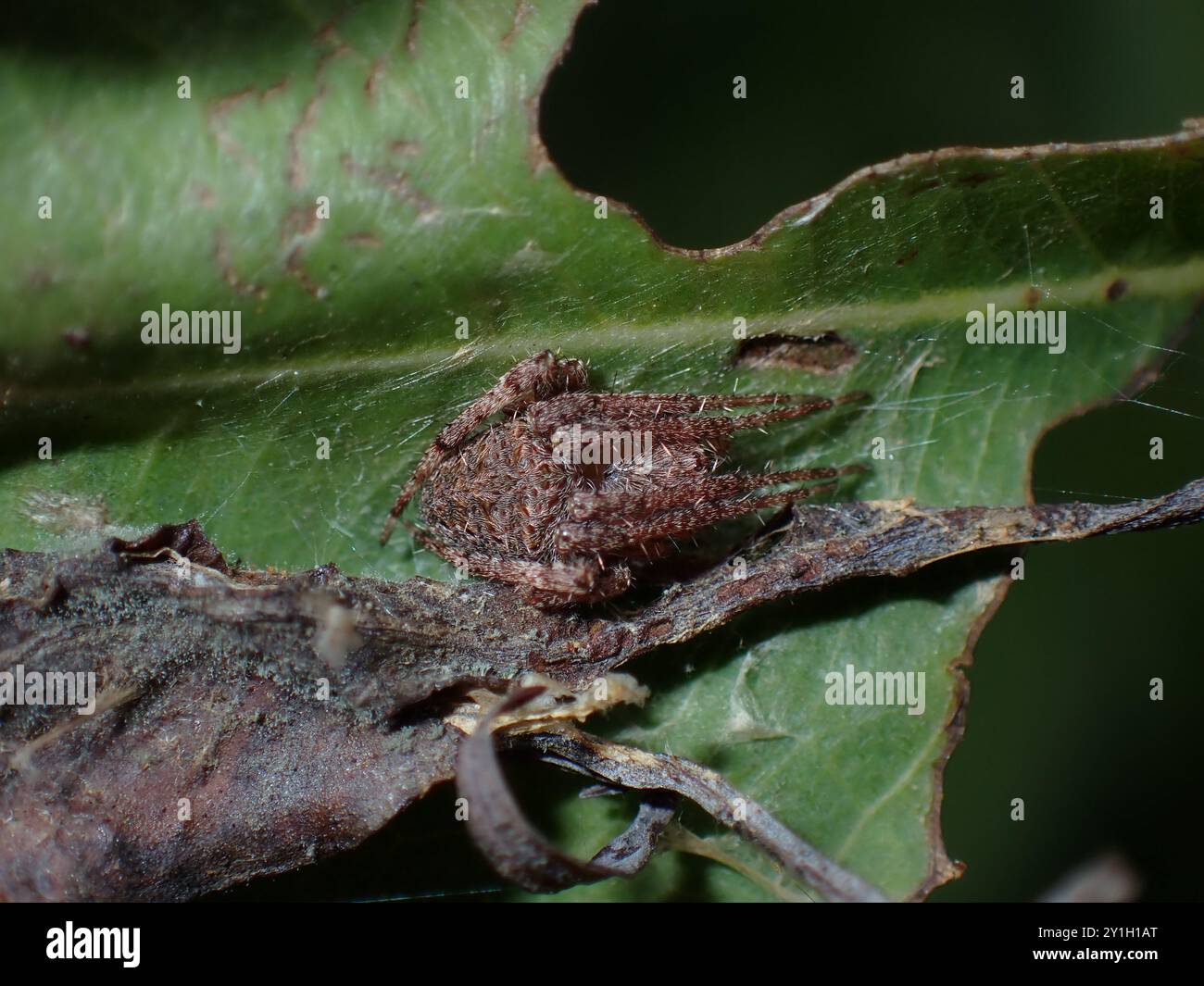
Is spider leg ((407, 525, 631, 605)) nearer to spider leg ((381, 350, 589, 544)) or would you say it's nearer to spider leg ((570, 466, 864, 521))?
spider leg ((570, 466, 864, 521))

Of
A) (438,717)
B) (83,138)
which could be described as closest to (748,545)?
(438,717)

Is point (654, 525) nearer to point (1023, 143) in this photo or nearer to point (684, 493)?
point (684, 493)

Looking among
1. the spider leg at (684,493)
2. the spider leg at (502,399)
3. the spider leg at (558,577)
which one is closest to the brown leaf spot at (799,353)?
the spider leg at (684,493)

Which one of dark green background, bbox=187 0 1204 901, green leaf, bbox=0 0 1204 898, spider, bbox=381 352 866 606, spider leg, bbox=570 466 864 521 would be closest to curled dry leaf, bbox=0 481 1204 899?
green leaf, bbox=0 0 1204 898

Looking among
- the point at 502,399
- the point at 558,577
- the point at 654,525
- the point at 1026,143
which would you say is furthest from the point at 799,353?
the point at 1026,143

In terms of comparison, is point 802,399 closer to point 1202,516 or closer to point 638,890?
point 1202,516
